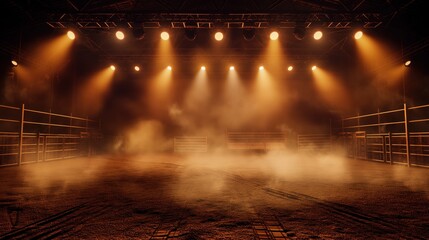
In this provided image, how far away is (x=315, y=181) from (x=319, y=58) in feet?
32.2

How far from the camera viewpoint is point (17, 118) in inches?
328

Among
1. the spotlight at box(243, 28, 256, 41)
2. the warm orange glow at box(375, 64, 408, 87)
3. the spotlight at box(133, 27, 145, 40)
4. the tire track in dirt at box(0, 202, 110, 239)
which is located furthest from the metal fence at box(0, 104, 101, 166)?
the warm orange glow at box(375, 64, 408, 87)

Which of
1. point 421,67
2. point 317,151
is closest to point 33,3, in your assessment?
point 421,67

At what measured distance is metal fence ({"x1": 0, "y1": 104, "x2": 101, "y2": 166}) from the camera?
7.57m

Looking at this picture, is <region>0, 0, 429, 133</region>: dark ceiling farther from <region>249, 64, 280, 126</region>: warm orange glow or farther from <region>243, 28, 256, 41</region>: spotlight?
<region>249, 64, 280, 126</region>: warm orange glow

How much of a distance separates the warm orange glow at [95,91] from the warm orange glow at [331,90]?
13.4m

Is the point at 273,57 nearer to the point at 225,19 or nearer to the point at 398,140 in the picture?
the point at 225,19

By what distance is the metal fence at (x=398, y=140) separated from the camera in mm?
7516

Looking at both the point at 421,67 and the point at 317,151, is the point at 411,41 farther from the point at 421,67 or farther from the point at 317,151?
the point at 317,151

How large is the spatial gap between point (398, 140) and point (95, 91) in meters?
15.6

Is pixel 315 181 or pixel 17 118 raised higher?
pixel 17 118

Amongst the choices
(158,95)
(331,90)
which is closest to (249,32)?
(331,90)

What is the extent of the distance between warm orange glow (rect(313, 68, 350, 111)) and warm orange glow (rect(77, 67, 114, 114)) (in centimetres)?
1342

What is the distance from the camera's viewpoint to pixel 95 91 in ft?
47.2
